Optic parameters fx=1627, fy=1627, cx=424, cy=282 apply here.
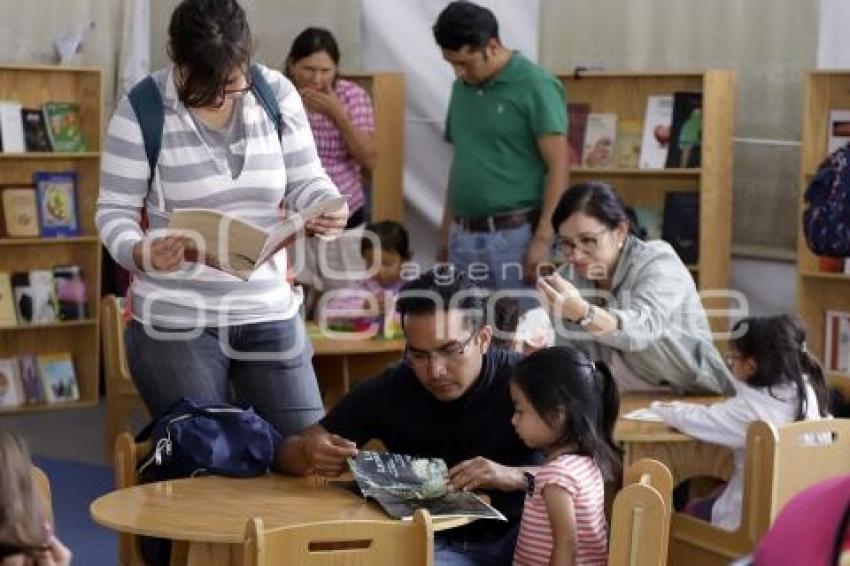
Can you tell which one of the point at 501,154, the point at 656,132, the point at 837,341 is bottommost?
the point at 837,341

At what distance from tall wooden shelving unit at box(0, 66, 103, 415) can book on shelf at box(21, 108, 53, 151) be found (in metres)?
0.05

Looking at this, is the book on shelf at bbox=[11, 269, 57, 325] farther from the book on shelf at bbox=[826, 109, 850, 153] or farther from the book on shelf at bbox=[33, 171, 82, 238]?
the book on shelf at bbox=[826, 109, 850, 153]

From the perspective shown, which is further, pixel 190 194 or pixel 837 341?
pixel 837 341

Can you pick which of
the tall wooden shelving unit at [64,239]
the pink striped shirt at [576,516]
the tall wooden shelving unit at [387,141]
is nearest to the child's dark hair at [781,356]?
the pink striped shirt at [576,516]

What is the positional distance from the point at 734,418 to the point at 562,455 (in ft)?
3.10

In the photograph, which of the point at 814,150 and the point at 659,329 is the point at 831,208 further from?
the point at 814,150

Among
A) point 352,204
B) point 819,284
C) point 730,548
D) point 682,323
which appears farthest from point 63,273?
point 730,548

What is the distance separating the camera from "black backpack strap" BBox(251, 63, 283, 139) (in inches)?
149

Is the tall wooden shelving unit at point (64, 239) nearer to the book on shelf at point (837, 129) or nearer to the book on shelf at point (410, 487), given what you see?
the book on shelf at point (837, 129)

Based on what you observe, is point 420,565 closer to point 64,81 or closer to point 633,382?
point 633,382

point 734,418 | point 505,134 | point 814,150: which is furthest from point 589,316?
point 814,150

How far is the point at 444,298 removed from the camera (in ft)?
12.2

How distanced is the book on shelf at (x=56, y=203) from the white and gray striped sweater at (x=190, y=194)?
4347mm

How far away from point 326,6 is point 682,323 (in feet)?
13.8
